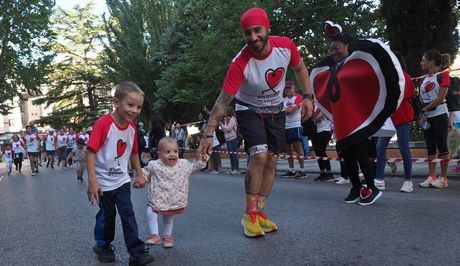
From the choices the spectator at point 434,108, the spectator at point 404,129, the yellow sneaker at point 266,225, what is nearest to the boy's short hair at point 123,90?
the yellow sneaker at point 266,225

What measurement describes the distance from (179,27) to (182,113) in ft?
15.9

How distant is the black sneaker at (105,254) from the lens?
3.86 meters

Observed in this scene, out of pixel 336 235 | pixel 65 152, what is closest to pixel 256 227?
pixel 336 235

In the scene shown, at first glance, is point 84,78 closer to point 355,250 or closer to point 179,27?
point 179,27

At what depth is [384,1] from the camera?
558 inches

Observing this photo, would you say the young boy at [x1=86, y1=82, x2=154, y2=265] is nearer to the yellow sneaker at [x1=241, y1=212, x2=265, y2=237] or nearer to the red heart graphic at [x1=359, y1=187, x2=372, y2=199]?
the yellow sneaker at [x1=241, y1=212, x2=265, y2=237]

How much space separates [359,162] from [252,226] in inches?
73.5

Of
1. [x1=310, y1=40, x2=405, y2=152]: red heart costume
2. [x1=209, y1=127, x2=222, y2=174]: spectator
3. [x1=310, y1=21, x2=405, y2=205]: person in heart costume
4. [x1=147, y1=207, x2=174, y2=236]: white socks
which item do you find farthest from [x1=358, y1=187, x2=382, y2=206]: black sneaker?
[x1=209, y1=127, x2=222, y2=174]: spectator

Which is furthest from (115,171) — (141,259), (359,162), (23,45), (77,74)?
(77,74)

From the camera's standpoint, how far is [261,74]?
4.49 m

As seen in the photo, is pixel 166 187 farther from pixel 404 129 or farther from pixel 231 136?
pixel 231 136

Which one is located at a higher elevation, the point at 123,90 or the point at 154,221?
the point at 123,90

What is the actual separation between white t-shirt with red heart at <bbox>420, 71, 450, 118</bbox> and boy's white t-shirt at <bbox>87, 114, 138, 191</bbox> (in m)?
4.52

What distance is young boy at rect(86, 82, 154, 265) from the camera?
12.0ft
